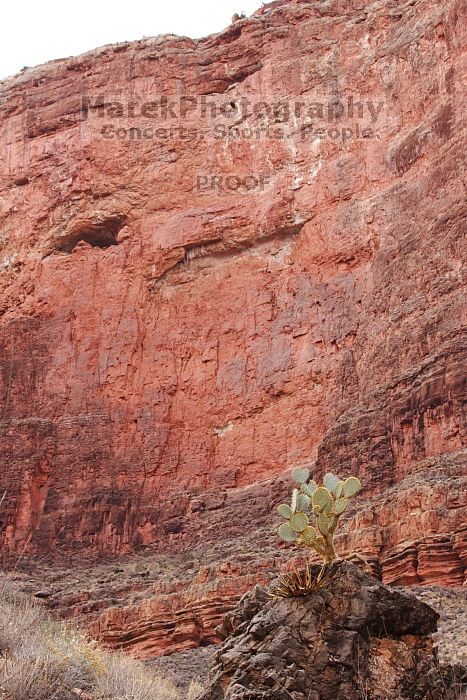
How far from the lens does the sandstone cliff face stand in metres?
28.9

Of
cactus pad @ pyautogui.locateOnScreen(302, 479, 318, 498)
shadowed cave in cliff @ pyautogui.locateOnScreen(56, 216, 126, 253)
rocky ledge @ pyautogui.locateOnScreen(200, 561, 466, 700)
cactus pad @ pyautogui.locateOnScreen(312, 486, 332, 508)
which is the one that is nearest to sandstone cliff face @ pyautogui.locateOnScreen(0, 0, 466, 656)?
shadowed cave in cliff @ pyautogui.locateOnScreen(56, 216, 126, 253)

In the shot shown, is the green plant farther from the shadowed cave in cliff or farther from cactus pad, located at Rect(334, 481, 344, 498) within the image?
the shadowed cave in cliff

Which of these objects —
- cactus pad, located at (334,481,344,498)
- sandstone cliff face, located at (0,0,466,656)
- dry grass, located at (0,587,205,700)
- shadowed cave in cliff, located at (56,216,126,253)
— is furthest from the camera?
shadowed cave in cliff, located at (56,216,126,253)

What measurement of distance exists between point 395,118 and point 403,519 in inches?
619

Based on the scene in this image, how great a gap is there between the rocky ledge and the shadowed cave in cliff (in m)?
28.2

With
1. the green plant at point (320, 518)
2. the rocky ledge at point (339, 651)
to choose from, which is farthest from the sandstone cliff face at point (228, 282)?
the rocky ledge at point (339, 651)

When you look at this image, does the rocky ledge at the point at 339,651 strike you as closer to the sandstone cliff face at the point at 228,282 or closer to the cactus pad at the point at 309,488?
the cactus pad at the point at 309,488

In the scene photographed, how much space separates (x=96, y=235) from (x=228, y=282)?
5.69m

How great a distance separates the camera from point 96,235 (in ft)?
126

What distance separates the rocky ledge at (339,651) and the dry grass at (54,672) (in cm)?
168

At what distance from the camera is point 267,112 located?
37.0m

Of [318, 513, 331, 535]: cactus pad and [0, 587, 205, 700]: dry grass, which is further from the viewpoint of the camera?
[318, 513, 331, 535]: cactus pad

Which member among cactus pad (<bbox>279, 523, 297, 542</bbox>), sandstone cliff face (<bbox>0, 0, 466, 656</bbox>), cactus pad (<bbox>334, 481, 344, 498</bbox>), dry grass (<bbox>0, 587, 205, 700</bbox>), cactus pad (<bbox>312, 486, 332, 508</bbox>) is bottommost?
dry grass (<bbox>0, 587, 205, 700</bbox>)

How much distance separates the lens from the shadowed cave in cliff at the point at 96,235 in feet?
124
